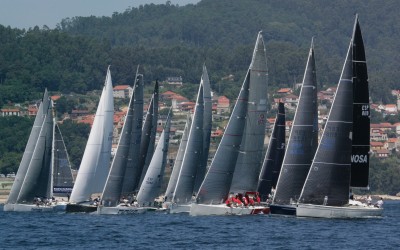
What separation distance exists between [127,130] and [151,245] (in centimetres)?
1960

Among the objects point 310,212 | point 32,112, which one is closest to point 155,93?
point 310,212

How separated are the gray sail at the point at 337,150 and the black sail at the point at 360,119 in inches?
29.7

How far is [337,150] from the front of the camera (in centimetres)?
5972

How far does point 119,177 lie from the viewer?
227 ft

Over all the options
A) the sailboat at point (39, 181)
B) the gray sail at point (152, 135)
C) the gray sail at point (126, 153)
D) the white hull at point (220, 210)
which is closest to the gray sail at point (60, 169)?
the sailboat at point (39, 181)

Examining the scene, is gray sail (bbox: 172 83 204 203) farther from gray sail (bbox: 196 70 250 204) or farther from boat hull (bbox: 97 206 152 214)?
gray sail (bbox: 196 70 250 204)

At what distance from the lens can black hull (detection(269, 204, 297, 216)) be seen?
61.2 meters

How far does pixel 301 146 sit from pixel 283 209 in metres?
3.06

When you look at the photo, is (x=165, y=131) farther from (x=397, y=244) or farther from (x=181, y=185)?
(x=397, y=244)

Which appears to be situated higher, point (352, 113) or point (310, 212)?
point (352, 113)

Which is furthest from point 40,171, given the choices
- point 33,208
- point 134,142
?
point 134,142

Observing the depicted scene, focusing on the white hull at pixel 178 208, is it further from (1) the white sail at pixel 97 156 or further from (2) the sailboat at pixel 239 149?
(2) the sailboat at pixel 239 149

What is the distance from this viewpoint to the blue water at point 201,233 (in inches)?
2018

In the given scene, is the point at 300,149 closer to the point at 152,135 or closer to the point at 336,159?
the point at 336,159
